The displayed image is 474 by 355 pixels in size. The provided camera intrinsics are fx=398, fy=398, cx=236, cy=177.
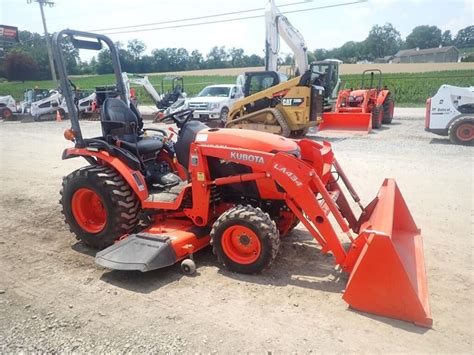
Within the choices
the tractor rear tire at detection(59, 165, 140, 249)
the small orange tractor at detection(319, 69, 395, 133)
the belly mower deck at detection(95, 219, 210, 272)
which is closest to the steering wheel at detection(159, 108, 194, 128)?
the tractor rear tire at detection(59, 165, 140, 249)

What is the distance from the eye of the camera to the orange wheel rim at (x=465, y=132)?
416 inches

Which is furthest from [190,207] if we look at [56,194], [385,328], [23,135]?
[23,135]

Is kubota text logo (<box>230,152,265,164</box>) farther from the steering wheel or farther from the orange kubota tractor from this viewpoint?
the steering wheel

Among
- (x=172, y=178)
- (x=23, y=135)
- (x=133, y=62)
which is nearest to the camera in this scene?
(x=172, y=178)

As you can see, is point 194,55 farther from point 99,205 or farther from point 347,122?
point 99,205

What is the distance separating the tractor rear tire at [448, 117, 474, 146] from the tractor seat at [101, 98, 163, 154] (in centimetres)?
905

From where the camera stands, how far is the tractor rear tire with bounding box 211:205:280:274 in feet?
11.4

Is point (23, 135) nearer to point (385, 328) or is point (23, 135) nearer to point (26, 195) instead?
point (26, 195)

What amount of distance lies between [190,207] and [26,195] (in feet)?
12.8

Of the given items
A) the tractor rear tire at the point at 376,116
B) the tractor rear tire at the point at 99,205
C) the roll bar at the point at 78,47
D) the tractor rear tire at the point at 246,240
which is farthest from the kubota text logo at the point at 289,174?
the tractor rear tire at the point at 376,116

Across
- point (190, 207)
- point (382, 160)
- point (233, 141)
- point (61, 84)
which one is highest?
point (61, 84)

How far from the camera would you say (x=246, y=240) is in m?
3.60

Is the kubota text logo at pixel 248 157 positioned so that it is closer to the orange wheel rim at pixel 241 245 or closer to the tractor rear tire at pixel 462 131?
the orange wheel rim at pixel 241 245

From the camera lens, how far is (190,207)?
4.11m
